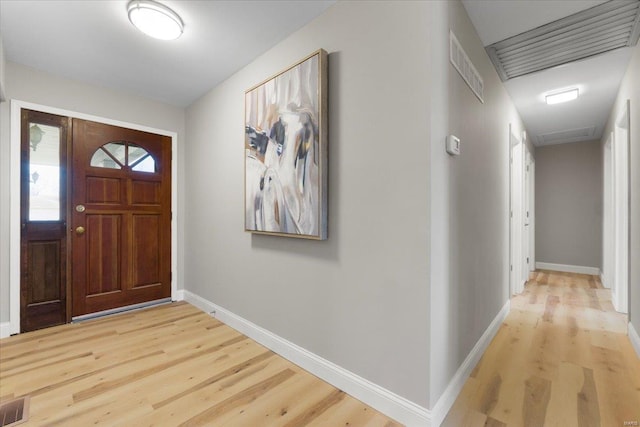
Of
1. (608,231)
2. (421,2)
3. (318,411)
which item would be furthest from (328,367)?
(608,231)

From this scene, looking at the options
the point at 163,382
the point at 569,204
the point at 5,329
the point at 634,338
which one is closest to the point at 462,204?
the point at 634,338

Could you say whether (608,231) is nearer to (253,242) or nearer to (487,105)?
(487,105)

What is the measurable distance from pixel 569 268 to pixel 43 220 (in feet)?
25.5

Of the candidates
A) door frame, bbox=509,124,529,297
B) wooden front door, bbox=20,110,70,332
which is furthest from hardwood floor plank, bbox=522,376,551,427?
wooden front door, bbox=20,110,70,332

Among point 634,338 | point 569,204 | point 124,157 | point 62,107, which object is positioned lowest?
point 634,338

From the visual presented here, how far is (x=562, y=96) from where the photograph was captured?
3129 mm

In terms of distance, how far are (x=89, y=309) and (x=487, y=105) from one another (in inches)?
168

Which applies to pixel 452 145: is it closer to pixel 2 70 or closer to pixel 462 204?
pixel 462 204

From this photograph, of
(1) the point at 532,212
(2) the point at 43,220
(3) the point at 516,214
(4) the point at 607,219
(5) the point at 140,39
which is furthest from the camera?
(1) the point at 532,212

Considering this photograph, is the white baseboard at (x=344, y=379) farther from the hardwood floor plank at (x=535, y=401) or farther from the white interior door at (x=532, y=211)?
the white interior door at (x=532, y=211)

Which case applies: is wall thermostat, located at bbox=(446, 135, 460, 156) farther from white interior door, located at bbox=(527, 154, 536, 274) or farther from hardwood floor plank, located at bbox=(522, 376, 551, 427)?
white interior door, located at bbox=(527, 154, 536, 274)

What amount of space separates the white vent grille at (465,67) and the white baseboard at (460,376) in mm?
1847

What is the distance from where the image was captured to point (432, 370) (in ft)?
4.74

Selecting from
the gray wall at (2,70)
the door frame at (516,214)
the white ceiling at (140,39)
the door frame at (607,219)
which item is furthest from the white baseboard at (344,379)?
the door frame at (607,219)
